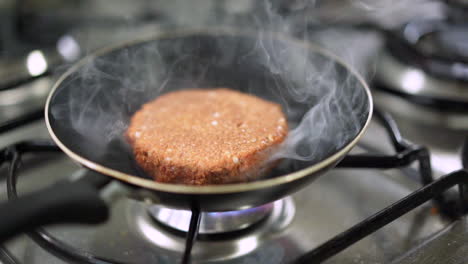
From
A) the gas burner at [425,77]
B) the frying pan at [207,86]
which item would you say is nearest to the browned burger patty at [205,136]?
the frying pan at [207,86]

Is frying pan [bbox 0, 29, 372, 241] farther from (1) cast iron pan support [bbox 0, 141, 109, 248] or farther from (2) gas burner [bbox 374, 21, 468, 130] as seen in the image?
(2) gas burner [bbox 374, 21, 468, 130]

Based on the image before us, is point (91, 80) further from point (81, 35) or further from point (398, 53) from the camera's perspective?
point (398, 53)

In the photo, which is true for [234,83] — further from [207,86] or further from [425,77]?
[425,77]

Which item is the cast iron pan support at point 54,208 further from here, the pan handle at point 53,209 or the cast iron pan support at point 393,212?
the cast iron pan support at point 393,212

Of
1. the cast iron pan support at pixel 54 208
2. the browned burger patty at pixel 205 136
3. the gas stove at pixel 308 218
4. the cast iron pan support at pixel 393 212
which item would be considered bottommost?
the gas stove at pixel 308 218

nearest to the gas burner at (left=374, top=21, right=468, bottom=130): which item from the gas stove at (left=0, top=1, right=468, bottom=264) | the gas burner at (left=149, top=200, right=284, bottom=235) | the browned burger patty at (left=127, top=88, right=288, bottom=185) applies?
the gas stove at (left=0, top=1, right=468, bottom=264)

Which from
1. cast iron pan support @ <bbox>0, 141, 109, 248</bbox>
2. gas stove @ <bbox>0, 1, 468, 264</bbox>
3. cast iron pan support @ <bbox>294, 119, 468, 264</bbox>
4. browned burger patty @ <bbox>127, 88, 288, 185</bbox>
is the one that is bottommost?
gas stove @ <bbox>0, 1, 468, 264</bbox>

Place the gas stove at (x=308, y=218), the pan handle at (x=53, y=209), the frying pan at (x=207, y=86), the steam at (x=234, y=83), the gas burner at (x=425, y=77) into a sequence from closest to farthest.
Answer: the pan handle at (x=53, y=209)
the frying pan at (x=207, y=86)
the gas stove at (x=308, y=218)
the steam at (x=234, y=83)
the gas burner at (x=425, y=77)
